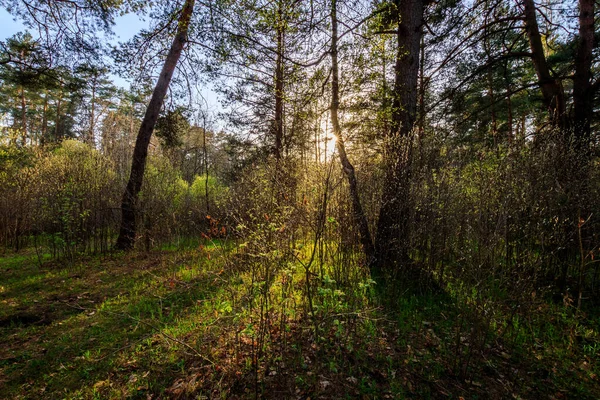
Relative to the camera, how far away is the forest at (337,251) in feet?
8.28

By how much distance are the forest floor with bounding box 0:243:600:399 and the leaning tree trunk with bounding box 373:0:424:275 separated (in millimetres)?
775

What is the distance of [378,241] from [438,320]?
54.7 inches

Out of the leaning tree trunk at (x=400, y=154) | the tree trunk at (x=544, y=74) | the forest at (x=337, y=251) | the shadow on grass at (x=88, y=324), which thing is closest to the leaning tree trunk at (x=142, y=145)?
the forest at (x=337, y=251)

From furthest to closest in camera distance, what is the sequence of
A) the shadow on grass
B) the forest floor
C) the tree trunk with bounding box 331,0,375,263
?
the tree trunk with bounding box 331,0,375,263
the shadow on grass
the forest floor

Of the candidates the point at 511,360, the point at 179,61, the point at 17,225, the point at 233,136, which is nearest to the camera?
the point at 511,360

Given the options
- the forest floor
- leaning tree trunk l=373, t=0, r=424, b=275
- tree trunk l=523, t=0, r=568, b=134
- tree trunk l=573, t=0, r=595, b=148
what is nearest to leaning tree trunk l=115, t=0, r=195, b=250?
the forest floor

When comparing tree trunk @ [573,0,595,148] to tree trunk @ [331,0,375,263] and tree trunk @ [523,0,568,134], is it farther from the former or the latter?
tree trunk @ [331,0,375,263]

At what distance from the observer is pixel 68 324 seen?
3625 mm

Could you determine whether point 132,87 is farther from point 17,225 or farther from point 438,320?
point 438,320

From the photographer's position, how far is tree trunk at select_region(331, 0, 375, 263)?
4237 millimetres

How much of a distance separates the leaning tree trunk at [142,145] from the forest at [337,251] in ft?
0.18

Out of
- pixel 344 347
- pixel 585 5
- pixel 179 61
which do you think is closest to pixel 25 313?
pixel 344 347

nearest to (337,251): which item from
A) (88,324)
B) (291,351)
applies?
(291,351)

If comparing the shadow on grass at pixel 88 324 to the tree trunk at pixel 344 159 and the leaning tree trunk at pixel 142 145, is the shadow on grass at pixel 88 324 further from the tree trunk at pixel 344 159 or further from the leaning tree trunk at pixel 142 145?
the tree trunk at pixel 344 159
